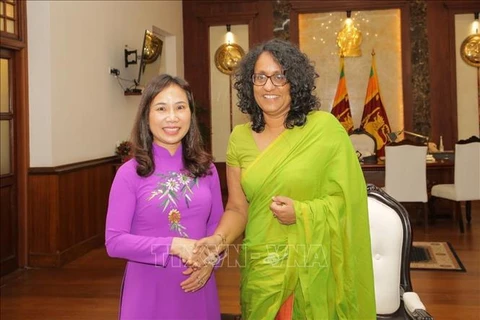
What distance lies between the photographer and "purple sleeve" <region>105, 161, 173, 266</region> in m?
1.44

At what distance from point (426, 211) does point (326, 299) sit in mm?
5002

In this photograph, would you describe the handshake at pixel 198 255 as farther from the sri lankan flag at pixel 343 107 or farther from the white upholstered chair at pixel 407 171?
the sri lankan flag at pixel 343 107

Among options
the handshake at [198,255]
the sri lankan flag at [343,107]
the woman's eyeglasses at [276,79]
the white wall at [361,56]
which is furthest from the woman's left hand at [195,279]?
the white wall at [361,56]

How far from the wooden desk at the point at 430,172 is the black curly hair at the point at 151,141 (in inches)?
193

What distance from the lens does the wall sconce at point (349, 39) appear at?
8.77m

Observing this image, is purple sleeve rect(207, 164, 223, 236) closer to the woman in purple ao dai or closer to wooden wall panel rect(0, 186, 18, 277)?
the woman in purple ao dai

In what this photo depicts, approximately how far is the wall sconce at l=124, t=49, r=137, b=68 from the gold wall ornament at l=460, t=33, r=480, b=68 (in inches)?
218

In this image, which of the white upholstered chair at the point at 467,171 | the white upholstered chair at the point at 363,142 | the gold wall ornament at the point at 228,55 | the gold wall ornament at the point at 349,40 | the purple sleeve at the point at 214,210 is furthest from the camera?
the gold wall ornament at the point at 228,55

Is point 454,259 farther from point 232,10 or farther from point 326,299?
point 232,10

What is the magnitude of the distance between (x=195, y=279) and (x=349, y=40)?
788 centimetres

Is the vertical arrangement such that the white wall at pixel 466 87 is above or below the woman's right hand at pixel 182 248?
above

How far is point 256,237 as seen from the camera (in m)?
1.65

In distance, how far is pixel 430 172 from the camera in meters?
6.57

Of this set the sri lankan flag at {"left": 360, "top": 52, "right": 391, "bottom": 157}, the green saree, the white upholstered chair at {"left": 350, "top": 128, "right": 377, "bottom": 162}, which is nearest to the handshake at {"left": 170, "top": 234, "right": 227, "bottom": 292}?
the green saree
